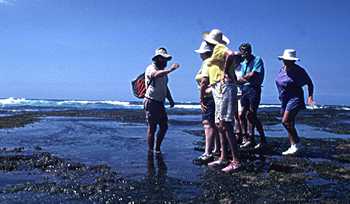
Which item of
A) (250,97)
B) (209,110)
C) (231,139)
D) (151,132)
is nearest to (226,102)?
(231,139)

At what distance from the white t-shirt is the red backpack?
0.27 m

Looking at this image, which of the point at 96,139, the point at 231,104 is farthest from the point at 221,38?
the point at 96,139

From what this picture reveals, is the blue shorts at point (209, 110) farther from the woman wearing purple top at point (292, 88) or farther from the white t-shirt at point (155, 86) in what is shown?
the woman wearing purple top at point (292, 88)

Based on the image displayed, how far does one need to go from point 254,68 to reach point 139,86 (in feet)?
8.99

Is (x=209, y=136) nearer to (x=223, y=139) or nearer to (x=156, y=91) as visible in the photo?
(x=223, y=139)

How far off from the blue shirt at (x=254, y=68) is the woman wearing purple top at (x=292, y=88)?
1.77 ft

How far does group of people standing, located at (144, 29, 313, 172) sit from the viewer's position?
26.0 ft

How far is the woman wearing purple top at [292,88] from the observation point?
A: 9680mm

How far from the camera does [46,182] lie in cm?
691

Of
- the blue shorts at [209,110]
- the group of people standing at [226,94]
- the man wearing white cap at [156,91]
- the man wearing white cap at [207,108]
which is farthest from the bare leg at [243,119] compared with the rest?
the man wearing white cap at [156,91]

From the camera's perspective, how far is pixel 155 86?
995 cm

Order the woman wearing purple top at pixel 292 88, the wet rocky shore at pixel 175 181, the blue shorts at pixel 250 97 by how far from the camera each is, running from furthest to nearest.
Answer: the blue shorts at pixel 250 97
the woman wearing purple top at pixel 292 88
the wet rocky shore at pixel 175 181

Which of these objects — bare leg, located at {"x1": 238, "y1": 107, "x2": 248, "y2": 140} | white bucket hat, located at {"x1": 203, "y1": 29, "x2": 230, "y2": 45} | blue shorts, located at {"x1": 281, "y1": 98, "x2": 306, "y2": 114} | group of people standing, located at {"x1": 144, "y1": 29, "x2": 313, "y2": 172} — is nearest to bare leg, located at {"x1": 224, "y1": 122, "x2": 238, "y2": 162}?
group of people standing, located at {"x1": 144, "y1": 29, "x2": 313, "y2": 172}

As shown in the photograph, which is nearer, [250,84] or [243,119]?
[250,84]
